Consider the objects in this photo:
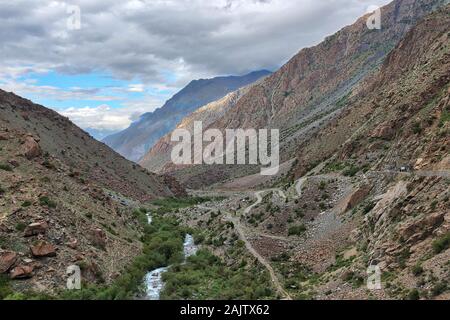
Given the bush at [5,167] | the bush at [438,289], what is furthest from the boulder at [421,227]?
the bush at [5,167]

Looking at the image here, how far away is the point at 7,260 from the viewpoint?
77.2 ft

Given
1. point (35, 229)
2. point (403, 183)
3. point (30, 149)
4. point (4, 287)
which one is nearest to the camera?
point (4, 287)

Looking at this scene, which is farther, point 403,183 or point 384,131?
point 384,131

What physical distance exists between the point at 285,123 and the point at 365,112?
3471 inches

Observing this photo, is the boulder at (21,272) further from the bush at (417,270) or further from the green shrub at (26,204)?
the bush at (417,270)

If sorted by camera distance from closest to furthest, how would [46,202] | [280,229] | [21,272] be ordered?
[21,272]
[46,202]
[280,229]

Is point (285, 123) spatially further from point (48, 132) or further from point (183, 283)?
point (183, 283)

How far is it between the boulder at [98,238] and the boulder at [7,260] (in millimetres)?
6362

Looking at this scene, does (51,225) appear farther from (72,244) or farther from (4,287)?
(4,287)

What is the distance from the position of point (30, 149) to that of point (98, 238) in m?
12.2

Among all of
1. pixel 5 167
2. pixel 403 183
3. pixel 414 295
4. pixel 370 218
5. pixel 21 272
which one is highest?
pixel 5 167

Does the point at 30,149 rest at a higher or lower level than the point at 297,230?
higher

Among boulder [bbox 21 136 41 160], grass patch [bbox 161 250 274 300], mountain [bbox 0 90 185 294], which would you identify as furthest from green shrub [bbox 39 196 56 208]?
boulder [bbox 21 136 41 160]

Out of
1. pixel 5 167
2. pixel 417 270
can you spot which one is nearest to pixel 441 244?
pixel 417 270
